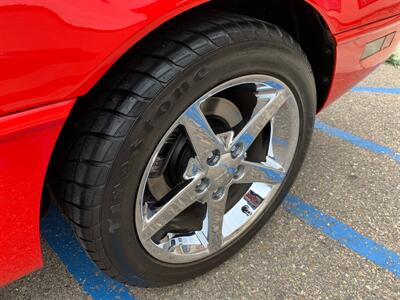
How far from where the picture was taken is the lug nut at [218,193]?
67.0 inches

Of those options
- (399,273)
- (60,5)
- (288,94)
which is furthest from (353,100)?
(60,5)

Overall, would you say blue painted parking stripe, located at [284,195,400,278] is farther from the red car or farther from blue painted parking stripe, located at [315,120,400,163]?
blue painted parking stripe, located at [315,120,400,163]

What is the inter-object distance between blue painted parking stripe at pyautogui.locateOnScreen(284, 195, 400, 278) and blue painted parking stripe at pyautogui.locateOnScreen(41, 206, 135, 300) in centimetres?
112

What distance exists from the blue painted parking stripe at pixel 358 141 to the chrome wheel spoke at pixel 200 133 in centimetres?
188

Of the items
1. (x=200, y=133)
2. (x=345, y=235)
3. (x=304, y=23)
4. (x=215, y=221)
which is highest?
(x=304, y=23)

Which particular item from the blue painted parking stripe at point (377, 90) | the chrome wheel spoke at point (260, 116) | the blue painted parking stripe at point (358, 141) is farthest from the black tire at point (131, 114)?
the blue painted parking stripe at point (377, 90)

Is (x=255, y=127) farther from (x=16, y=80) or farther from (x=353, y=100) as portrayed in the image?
(x=353, y=100)

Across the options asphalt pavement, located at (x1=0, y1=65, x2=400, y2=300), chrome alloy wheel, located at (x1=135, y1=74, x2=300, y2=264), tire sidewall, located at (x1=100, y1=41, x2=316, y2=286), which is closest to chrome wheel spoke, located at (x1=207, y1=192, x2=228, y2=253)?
chrome alloy wheel, located at (x1=135, y1=74, x2=300, y2=264)

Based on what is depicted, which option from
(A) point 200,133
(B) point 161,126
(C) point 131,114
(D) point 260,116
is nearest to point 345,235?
(D) point 260,116

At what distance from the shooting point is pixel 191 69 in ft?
4.24

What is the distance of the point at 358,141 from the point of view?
122 inches

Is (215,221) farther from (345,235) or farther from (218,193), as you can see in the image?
(345,235)

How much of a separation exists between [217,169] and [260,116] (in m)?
0.30

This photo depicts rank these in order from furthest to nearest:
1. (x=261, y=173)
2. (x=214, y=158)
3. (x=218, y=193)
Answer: (x=261, y=173), (x=218, y=193), (x=214, y=158)
